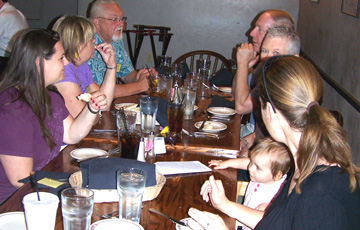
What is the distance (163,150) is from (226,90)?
1.71m

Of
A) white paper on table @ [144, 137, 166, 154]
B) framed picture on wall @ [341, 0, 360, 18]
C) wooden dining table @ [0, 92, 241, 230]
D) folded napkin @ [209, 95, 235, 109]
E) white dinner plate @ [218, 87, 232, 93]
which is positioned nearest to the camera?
wooden dining table @ [0, 92, 241, 230]

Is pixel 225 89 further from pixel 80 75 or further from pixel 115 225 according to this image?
pixel 115 225

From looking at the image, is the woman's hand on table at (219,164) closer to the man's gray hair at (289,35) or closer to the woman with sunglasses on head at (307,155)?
the woman with sunglasses on head at (307,155)

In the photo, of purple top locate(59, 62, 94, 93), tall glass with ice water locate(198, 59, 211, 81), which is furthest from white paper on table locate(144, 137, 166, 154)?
tall glass with ice water locate(198, 59, 211, 81)

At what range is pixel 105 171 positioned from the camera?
1316 mm

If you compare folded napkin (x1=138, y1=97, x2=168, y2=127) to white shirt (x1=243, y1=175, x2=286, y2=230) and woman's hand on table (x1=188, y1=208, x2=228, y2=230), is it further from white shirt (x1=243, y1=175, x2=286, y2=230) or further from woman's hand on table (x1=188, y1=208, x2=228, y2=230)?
woman's hand on table (x1=188, y1=208, x2=228, y2=230)

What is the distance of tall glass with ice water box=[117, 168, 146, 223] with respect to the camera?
1.21 meters

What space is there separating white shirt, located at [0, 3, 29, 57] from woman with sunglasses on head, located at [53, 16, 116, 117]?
6.16 feet

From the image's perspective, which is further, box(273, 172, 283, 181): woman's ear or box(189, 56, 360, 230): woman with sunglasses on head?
box(273, 172, 283, 181): woman's ear

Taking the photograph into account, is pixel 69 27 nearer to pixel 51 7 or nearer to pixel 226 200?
pixel 226 200

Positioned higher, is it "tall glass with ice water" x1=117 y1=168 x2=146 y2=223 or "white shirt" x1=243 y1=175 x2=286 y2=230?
"tall glass with ice water" x1=117 y1=168 x2=146 y2=223

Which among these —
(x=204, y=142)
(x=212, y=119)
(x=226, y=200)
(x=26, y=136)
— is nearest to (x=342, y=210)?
(x=226, y=200)

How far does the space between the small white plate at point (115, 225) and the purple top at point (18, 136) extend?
0.64 m

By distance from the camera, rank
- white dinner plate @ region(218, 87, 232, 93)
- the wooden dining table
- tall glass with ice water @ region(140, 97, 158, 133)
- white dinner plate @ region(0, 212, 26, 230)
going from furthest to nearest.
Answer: white dinner plate @ region(218, 87, 232, 93) < tall glass with ice water @ region(140, 97, 158, 133) < the wooden dining table < white dinner plate @ region(0, 212, 26, 230)
